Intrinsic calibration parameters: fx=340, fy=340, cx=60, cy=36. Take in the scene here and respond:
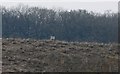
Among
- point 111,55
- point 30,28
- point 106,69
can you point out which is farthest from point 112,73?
point 30,28

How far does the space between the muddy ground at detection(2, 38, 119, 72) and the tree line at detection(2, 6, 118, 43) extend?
3513 centimetres

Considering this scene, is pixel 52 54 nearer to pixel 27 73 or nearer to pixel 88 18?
pixel 27 73

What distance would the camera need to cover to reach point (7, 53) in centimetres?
933

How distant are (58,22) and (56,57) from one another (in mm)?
42792

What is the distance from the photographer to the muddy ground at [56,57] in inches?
329

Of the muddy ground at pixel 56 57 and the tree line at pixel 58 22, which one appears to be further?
the tree line at pixel 58 22

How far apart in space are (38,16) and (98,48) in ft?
131

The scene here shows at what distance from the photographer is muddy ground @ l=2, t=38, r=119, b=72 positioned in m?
8.35

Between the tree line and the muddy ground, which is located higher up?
the tree line

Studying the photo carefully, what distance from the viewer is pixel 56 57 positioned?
29.9 feet

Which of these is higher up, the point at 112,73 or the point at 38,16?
the point at 38,16

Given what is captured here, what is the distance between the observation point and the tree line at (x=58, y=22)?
153 feet

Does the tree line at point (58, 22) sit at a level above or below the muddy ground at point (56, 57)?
above

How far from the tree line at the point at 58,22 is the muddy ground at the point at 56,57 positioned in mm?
35128
